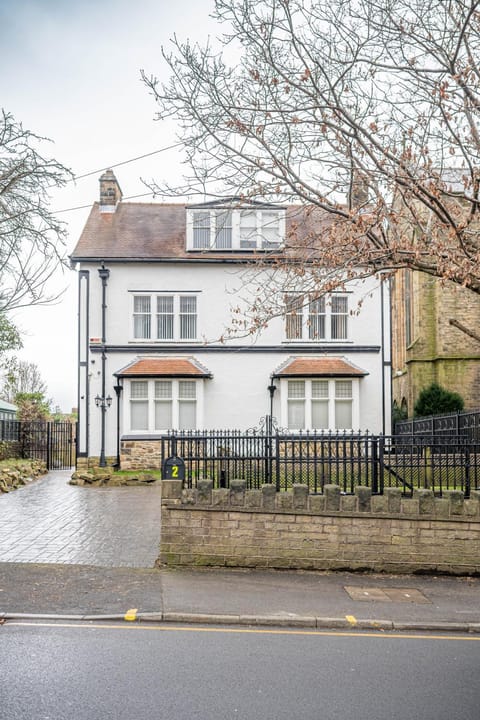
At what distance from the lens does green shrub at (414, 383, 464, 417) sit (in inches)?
1085

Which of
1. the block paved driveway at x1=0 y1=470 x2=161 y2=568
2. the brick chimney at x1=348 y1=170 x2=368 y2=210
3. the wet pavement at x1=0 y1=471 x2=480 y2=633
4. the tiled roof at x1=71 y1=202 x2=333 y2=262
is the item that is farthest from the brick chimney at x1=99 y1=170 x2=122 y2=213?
the wet pavement at x1=0 y1=471 x2=480 y2=633

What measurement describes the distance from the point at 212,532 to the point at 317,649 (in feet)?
11.1

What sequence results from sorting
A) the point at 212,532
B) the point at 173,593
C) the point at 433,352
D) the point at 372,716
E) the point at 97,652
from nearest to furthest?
the point at 372,716, the point at 97,652, the point at 173,593, the point at 212,532, the point at 433,352

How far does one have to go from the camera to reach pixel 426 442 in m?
10.9

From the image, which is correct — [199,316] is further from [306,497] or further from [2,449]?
[306,497]

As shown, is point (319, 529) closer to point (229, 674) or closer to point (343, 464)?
point (343, 464)

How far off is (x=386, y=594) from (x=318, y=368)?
641 inches

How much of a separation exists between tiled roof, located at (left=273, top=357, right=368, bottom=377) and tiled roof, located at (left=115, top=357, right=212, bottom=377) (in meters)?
2.93

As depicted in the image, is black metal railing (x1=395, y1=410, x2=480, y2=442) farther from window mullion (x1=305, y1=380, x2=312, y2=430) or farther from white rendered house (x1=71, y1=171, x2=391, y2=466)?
window mullion (x1=305, y1=380, x2=312, y2=430)

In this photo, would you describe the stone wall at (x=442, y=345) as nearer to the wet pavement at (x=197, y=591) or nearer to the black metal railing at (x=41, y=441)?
the black metal railing at (x=41, y=441)

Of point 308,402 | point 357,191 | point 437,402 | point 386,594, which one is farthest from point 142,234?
point 386,594

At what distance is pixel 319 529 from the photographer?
9.91 meters

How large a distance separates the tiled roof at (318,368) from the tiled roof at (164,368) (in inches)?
115

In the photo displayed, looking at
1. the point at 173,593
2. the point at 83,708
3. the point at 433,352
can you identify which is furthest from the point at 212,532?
the point at 433,352
